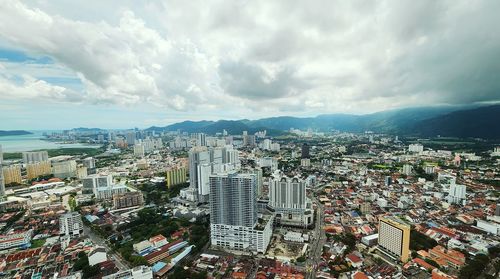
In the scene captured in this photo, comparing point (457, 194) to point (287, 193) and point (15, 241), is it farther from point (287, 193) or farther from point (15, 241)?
point (15, 241)

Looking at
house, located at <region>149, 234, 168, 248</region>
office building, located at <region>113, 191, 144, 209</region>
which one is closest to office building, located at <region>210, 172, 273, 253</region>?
house, located at <region>149, 234, 168, 248</region>

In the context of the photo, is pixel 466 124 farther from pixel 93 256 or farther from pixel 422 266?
pixel 93 256

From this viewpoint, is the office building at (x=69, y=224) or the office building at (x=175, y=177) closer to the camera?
the office building at (x=69, y=224)

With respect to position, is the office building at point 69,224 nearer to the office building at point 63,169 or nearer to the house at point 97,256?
the house at point 97,256

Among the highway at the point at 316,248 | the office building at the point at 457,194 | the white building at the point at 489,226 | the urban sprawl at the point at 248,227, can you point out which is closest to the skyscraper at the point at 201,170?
the urban sprawl at the point at 248,227

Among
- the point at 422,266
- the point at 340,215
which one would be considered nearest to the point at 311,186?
the point at 340,215
